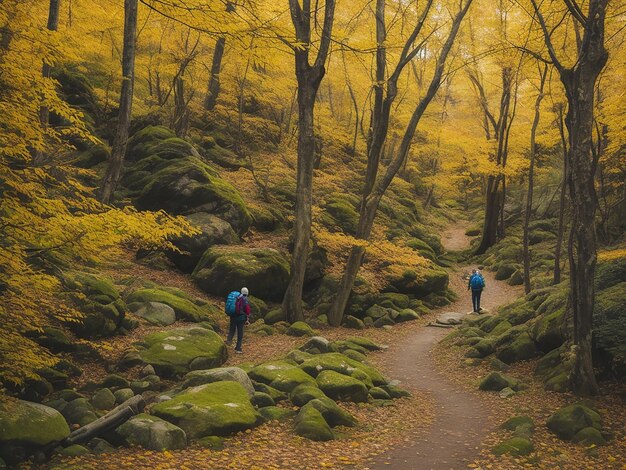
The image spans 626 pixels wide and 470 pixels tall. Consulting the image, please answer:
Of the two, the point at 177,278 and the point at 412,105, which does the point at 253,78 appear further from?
the point at 412,105

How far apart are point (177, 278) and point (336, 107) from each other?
2251 cm

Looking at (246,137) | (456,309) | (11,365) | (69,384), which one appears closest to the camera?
(11,365)

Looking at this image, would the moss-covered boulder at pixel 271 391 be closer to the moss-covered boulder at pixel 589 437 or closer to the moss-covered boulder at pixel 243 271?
the moss-covered boulder at pixel 589 437

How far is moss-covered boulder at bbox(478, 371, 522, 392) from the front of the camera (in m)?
10.0

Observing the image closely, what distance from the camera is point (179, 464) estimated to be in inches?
233

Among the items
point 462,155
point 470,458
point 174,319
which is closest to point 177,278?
point 174,319

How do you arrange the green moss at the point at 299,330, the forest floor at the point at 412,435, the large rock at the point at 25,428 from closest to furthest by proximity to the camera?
the large rock at the point at 25,428
the forest floor at the point at 412,435
the green moss at the point at 299,330

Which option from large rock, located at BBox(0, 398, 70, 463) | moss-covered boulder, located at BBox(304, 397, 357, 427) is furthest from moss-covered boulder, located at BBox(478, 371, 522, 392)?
large rock, located at BBox(0, 398, 70, 463)

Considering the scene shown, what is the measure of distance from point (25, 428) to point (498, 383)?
8452 mm

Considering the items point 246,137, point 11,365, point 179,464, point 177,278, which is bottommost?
point 179,464

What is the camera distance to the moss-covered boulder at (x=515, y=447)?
688 cm

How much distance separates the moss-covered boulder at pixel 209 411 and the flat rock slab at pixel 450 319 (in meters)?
10.9

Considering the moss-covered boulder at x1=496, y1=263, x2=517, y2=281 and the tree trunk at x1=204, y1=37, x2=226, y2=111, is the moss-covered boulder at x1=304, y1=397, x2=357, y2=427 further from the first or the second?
the moss-covered boulder at x1=496, y1=263, x2=517, y2=281

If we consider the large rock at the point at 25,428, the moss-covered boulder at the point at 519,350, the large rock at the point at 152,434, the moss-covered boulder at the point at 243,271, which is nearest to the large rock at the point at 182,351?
the large rock at the point at 152,434
